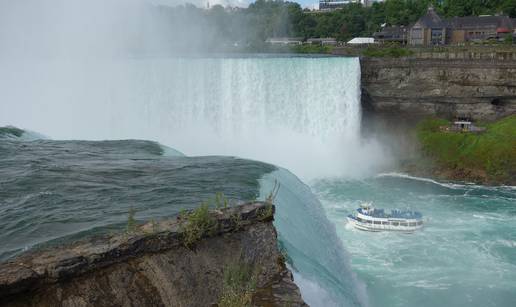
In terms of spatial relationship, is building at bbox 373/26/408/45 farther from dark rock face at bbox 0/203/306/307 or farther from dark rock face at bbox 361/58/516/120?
dark rock face at bbox 0/203/306/307

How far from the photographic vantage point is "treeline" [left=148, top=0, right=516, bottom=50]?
138ft

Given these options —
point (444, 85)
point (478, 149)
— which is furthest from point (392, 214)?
point (444, 85)

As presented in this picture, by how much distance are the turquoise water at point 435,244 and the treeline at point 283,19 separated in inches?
879

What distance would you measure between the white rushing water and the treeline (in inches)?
466

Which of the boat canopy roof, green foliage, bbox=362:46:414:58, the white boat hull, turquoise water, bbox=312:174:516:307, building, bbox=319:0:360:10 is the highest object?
building, bbox=319:0:360:10

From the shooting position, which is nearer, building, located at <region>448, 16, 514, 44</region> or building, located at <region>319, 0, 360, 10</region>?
building, located at <region>448, 16, 514, 44</region>

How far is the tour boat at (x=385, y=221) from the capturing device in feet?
57.5

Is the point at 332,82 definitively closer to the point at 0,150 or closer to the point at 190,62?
the point at 190,62

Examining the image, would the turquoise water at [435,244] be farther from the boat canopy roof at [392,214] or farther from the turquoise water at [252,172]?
the boat canopy roof at [392,214]

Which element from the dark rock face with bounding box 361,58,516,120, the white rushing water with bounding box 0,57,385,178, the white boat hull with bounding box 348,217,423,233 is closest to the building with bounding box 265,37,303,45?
the dark rock face with bounding box 361,58,516,120

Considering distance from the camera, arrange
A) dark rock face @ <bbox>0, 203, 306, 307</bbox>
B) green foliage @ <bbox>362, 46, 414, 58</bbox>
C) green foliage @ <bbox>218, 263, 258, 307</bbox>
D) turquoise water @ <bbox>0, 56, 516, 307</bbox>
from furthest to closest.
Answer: green foliage @ <bbox>362, 46, 414, 58</bbox> < turquoise water @ <bbox>0, 56, 516, 307</bbox> < green foliage @ <bbox>218, 263, 258, 307</bbox> < dark rock face @ <bbox>0, 203, 306, 307</bbox>

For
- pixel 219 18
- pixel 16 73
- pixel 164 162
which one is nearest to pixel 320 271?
pixel 164 162

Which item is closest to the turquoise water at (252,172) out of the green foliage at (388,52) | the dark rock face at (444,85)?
the dark rock face at (444,85)

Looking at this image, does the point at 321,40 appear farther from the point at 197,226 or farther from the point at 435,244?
the point at 197,226
